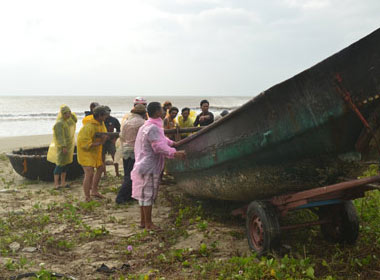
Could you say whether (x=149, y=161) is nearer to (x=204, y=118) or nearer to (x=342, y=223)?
(x=342, y=223)

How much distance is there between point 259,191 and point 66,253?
2153 mm

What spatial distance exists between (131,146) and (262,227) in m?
2.95

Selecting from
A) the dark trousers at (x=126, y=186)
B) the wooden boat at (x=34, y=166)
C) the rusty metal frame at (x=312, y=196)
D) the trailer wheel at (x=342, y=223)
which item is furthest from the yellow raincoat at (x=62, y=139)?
the trailer wheel at (x=342, y=223)

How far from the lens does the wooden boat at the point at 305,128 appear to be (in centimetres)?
272

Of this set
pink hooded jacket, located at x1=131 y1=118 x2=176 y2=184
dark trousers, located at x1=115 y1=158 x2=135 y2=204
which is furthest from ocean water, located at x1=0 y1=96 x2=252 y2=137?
pink hooded jacket, located at x1=131 y1=118 x2=176 y2=184

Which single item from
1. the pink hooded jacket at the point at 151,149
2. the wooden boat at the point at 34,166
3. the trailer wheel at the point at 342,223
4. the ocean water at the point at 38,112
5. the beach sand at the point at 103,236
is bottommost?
the beach sand at the point at 103,236

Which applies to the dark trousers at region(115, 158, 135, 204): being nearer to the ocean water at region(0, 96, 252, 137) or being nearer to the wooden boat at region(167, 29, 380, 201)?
the wooden boat at region(167, 29, 380, 201)

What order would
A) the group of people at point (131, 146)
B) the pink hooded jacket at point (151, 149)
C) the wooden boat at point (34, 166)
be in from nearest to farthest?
1. the pink hooded jacket at point (151, 149)
2. the group of people at point (131, 146)
3. the wooden boat at point (34, 166)

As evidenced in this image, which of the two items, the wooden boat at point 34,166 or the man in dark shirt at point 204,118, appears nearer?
the man in dark shirt at point 204,118

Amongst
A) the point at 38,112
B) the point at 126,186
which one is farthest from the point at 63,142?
the point at 38,112

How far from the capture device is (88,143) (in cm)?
584

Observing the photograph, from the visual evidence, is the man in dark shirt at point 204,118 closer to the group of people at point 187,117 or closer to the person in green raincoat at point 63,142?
the group of people at point 187,117

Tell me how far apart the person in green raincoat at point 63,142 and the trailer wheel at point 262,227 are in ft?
14.8

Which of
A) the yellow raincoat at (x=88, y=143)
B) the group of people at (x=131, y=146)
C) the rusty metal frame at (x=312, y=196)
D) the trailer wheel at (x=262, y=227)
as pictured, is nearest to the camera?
the rusty metal frame at (x=312, y=196)
